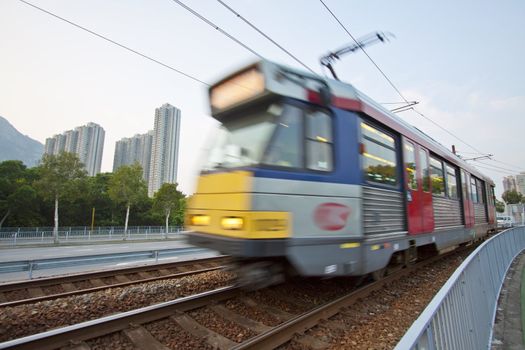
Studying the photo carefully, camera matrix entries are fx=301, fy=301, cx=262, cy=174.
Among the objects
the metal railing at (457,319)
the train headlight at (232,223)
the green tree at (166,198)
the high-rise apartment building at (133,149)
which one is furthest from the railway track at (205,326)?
the high-rise apartment building at (133,149)

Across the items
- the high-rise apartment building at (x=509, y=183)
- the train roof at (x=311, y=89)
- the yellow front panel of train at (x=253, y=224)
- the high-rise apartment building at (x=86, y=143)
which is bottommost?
the yellow front panel of train at (x=253, y=224)

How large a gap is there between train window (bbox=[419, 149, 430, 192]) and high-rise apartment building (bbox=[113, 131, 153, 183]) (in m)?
72.3

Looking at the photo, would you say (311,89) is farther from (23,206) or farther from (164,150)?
(164,150)

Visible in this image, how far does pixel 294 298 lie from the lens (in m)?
4.82

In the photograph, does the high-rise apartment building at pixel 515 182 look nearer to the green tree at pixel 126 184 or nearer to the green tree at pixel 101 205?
the green tree at pixel 126 184

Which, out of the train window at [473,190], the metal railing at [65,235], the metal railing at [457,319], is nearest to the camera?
the metal railing at [457,319]

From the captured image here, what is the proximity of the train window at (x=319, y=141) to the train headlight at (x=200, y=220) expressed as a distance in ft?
5.42

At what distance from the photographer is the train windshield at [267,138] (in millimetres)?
3892

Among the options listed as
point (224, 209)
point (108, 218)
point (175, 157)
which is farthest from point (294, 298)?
point (175, 157)

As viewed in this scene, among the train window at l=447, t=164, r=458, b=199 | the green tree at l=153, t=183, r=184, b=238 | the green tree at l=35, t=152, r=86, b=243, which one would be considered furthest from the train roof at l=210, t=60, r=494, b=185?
the green tree at l=153, t=183, r=184, b=238

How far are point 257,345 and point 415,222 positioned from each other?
4.33m

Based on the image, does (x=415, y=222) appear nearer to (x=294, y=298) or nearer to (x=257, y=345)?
(x=294, y=298)

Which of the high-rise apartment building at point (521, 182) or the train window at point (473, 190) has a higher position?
the high-rise apartment building at point (521, 182)

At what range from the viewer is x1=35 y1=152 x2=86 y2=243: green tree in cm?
2383
